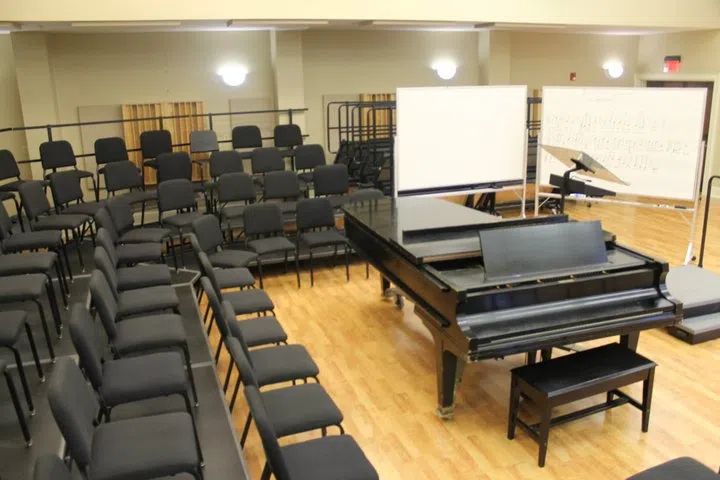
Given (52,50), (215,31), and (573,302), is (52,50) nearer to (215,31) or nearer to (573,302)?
(215,31)

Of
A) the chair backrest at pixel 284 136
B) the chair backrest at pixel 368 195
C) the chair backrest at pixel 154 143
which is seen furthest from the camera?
the chair backrest at pixel 284 136

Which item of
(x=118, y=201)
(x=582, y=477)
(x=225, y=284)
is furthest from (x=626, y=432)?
(x=118, y=201)

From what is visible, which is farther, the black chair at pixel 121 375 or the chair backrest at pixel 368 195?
the chair backrest at pixel 368 195

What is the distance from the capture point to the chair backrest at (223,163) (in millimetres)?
7438

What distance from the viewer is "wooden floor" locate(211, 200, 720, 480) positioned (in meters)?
3.29

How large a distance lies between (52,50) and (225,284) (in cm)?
561

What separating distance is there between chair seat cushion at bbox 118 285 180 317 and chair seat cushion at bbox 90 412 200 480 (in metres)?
1.42

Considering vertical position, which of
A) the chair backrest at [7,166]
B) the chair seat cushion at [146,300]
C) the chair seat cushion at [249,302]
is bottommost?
the chair seat cushion at [249,302]

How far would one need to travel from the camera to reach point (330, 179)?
6887 millimetres

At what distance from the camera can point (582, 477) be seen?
10.3ft

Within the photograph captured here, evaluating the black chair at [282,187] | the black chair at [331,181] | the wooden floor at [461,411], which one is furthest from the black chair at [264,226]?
the black chair at [331,181]

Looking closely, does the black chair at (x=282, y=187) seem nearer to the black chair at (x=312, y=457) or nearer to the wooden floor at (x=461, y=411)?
the wooden floor at (x=461, y=411)

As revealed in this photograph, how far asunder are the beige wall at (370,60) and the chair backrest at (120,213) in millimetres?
4456

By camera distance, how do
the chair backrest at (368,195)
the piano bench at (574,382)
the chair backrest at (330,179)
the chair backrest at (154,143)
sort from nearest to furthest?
1. the piano bench at (574,382)
2. the chair backrest at (368,195)
3. the chair backrest at (330,179)
4. the chair backrest at (154,143)
